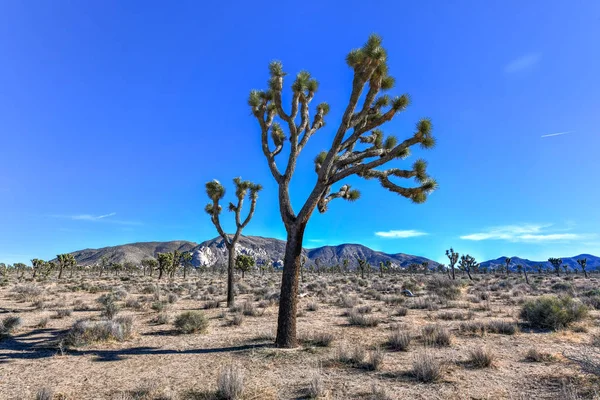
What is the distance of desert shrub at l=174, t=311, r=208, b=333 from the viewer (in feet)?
33.9

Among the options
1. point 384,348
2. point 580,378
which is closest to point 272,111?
point 384,348

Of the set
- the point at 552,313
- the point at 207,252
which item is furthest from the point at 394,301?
the point at 207,252

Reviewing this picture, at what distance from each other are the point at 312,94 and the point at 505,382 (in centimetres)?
913

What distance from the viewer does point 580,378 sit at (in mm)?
5719

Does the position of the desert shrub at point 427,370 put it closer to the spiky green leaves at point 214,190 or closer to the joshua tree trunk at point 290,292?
the joshua tree trunk at point 290,292

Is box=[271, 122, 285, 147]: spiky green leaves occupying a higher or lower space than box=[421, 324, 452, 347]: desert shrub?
higher

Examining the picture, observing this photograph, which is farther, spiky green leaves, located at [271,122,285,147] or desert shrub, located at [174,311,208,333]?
spiky green leaves, located at [271,122,285,147]

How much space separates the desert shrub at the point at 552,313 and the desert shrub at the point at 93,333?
41.4ft

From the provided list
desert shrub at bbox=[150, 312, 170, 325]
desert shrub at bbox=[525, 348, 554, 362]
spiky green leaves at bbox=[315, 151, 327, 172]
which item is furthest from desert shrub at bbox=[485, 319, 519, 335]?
desert shrub at bbox=[150, 312, 170, 325]

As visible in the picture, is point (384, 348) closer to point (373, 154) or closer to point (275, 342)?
point (275, 342)

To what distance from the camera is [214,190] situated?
58.0ft

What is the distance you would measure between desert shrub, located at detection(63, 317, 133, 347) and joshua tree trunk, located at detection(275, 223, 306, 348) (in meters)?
4.61

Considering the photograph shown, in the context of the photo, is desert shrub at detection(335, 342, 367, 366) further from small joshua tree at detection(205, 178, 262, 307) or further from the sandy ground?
small joshua tree at detection(205, 178, 262, 307)

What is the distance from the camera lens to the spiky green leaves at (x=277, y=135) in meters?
11.6
